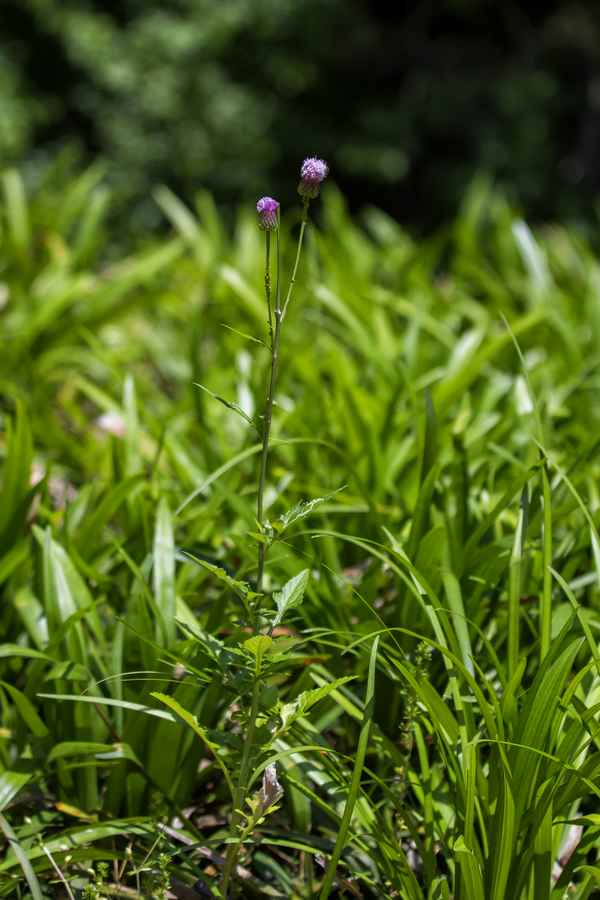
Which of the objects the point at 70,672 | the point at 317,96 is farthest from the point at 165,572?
the point at 317,96

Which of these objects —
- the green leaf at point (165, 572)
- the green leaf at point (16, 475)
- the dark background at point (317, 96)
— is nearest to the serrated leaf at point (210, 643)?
the green leaf at point (165, 572)

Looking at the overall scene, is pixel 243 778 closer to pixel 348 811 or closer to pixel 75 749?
pixel 348 811

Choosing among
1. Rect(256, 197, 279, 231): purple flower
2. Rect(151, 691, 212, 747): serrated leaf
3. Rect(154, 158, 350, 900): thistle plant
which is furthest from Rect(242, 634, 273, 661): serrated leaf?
Rect(256, 197, 279, 231): purple flower

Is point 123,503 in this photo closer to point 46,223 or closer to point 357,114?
point 46,223

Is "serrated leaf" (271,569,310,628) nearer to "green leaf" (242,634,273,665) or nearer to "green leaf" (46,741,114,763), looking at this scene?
"green leaf" (242,634,273,665)

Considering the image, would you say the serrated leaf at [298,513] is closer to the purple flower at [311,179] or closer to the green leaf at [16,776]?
the purple flower at [311,179]
